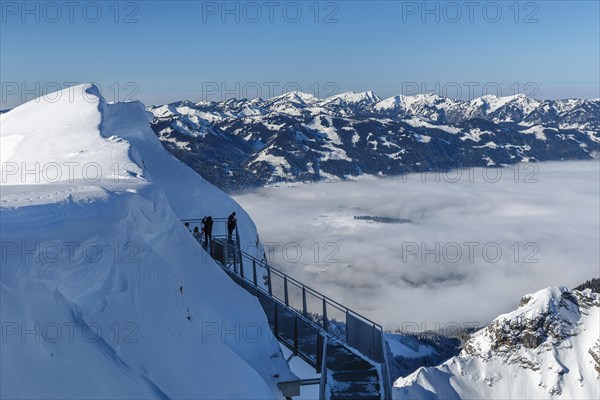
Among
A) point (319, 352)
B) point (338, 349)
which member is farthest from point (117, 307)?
point (319, 352)

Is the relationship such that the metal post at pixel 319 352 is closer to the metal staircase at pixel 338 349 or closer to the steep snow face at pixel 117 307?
the metal staircase at pixel 338 349

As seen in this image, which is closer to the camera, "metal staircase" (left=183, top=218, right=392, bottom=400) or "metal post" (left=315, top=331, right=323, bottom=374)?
"metal staircase" (left=183, top=218, right=392, bottom=400)

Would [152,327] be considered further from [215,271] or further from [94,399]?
[215,271]

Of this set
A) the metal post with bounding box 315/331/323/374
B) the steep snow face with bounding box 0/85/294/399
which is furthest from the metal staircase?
the steep snow face with bounding box 0/85/294/399

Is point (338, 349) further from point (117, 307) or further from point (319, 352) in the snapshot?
point (117, 307)

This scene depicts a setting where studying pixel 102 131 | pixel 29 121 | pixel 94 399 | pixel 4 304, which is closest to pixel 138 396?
pixel 94 399

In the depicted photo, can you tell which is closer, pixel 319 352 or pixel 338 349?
pixel 338 349

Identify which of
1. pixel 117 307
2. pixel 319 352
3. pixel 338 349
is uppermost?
pixel 117 307

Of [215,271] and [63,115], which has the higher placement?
[63,115]

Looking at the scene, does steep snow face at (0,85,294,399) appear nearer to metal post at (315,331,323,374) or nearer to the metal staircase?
the metal staircase
